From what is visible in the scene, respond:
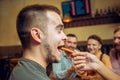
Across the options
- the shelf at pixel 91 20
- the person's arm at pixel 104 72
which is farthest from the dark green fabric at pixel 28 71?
the shelf at pixel 91 20

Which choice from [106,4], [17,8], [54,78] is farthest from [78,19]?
[54,78]

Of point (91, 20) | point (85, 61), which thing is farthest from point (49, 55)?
point (91, 20)

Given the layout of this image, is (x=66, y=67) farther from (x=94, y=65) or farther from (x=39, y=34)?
(x=39, y=34)

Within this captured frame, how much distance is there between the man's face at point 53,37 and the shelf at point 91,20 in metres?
4.53

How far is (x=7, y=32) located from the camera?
7598 millimetres

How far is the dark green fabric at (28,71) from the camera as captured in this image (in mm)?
1294

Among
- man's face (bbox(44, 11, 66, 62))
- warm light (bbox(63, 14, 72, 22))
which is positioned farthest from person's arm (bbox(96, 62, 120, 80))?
warm light (bbox(63, 14, 72, 22))

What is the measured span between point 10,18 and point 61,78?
16.4ft

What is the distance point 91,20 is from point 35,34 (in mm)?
4836

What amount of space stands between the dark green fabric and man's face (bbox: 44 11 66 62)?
0.48 ft

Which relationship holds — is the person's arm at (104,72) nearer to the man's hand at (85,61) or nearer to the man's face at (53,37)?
the man's hand at (85,61)

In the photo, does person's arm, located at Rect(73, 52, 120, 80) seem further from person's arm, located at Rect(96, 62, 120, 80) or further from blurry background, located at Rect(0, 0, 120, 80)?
blurry background, located at Rect(0, 0, 120, 80)

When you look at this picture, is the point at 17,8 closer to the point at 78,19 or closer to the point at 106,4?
the point at 78,19

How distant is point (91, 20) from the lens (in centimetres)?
619
